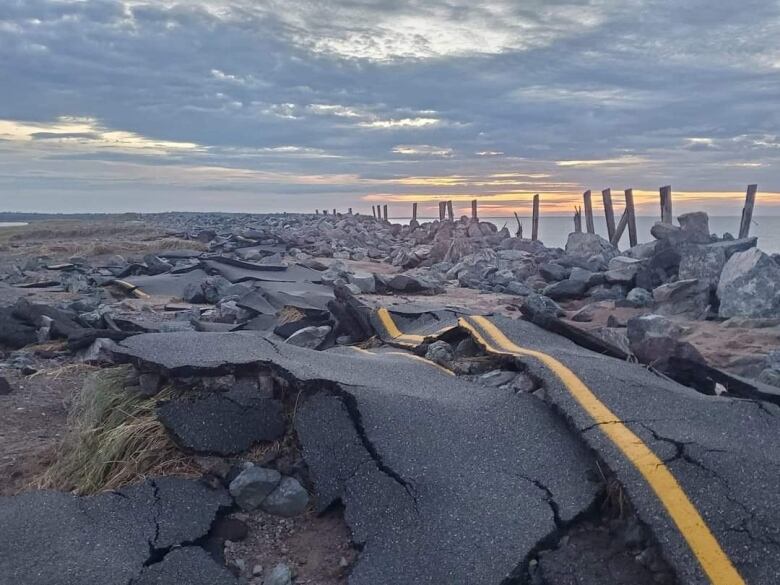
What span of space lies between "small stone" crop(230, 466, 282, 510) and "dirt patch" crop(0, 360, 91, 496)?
4.38ft

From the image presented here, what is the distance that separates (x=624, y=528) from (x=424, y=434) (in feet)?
4.29

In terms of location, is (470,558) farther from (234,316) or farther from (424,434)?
(234,316)

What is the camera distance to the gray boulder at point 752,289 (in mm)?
11039

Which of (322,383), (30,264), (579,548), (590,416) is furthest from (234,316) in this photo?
(30,264)

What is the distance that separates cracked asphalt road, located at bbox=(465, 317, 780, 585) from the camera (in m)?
3.05

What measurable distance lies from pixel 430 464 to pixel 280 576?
976 millimetres

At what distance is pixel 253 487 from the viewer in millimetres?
4246

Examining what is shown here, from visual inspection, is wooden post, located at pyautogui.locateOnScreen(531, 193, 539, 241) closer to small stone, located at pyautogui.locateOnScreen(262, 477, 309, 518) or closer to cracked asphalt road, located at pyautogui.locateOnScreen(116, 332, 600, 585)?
cracked asphalt road, located at pyautogui.locateOnScreen(116, 332, 600, 585)

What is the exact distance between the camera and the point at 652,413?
4.33 metres

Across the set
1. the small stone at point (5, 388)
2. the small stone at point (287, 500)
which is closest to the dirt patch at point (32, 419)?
the small stone at point (5, 388)

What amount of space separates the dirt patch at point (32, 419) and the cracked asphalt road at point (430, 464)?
932 millimetres

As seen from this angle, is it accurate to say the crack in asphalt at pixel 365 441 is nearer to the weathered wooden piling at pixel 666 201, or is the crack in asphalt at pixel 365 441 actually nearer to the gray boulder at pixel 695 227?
the gray boulder at pixel 695 227

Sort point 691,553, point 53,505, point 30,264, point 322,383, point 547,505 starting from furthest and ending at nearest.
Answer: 1. point 30,264
2. point 322,383
3. point 53,505
4. point 547,505
5. point 691,553

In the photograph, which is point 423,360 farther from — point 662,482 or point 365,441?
point 662,482
